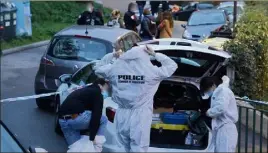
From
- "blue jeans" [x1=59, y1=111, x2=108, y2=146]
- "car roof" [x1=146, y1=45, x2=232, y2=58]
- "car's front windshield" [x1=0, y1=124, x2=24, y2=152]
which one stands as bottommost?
"blue jeans" [x1=59, y1=111, x2=108, y2=146]

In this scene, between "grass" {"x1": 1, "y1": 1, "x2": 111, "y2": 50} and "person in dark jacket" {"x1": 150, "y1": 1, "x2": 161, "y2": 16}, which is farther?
"person in dark jacket" {"x1": 150, "y1": 1, "x2": 161, "y2": 16}

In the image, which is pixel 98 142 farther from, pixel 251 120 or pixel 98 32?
pixel 98 32

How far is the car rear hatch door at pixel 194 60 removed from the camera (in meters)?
7.35

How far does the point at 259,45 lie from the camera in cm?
1131

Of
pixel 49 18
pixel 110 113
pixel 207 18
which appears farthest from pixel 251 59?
pixel 49 18

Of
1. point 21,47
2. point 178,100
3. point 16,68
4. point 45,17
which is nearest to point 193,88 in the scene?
point 178,100

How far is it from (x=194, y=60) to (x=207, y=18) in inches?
561

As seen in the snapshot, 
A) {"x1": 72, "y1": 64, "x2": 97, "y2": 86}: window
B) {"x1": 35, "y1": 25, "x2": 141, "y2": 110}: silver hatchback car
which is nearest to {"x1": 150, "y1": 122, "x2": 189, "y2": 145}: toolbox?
{"x1": 72, "y1": 64, "x2": 97, "y2": 86}: window

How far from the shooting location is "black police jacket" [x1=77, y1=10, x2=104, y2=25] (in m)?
17.1

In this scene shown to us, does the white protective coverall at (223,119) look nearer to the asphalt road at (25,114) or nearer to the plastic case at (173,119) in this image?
the plastic case at (173,119)

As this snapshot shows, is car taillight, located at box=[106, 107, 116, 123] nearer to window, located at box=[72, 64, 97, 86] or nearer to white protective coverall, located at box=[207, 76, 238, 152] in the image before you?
white protective coverall, located at box=[207, 76, 238, 152]

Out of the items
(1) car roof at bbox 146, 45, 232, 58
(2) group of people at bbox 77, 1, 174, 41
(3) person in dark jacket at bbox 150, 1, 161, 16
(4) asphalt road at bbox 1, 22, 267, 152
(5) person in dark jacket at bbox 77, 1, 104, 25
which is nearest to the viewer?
(1) car roof at bbox 146, 45, 232, 58

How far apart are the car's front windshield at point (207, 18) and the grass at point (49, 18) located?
5.23 m

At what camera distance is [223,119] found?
684 centimetres
